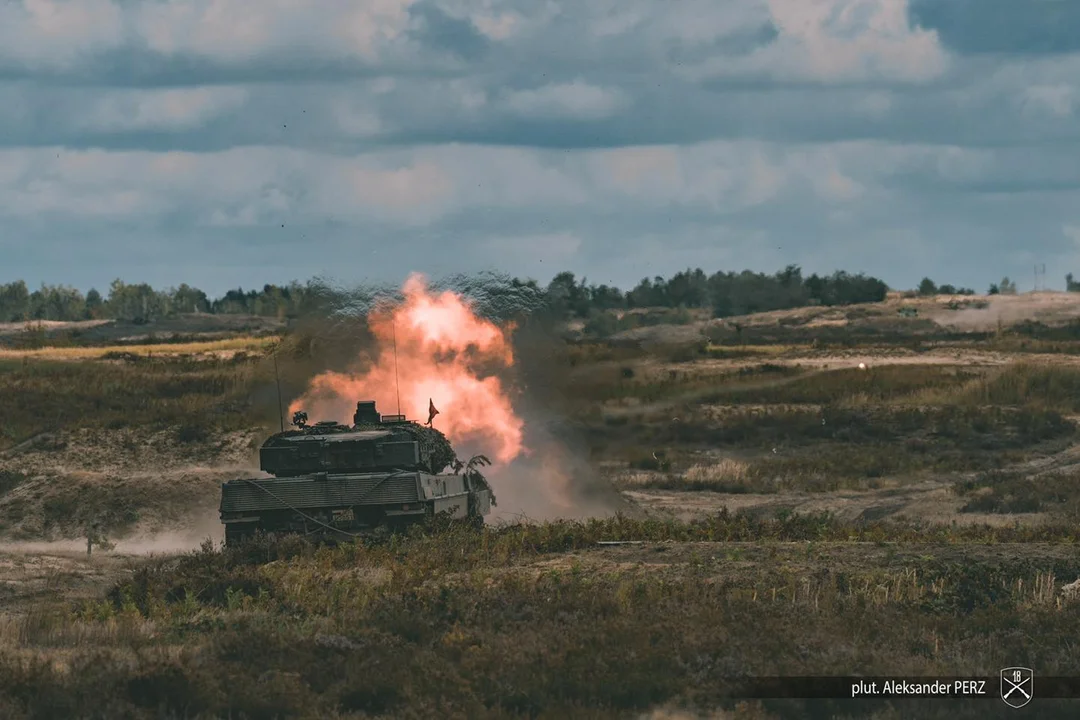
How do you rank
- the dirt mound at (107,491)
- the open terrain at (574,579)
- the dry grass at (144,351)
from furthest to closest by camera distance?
the dry grass at (144,351) → the dirt mound at (107,491) → the open terrain at (574,579)

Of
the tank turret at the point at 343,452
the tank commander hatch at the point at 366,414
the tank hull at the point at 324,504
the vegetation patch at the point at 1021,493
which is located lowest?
the vegetation patch at the point at 1021,493

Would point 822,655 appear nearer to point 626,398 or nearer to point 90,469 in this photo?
point 90,469

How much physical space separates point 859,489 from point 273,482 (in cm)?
2387

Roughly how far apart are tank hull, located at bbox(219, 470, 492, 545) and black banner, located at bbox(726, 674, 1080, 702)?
13.8m

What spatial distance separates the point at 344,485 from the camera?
1187 inches

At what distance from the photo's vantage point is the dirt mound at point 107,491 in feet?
136

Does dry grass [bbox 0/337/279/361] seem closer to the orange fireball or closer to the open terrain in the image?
the open terrain

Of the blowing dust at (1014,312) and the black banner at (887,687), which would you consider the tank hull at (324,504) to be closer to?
→ the black banner at (887,687)

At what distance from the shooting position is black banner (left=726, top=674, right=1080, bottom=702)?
657 inches

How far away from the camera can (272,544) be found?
2869 centimetres

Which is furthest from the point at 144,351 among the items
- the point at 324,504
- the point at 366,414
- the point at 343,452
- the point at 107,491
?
the point at 324,504

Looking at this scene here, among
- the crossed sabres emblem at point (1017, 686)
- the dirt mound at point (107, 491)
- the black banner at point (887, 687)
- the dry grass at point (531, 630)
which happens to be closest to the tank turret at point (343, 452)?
the dry grass at point (531, 630)

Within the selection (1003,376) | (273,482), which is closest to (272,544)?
(273,482)

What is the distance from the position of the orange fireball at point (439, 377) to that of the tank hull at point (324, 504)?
1210 centimetres
